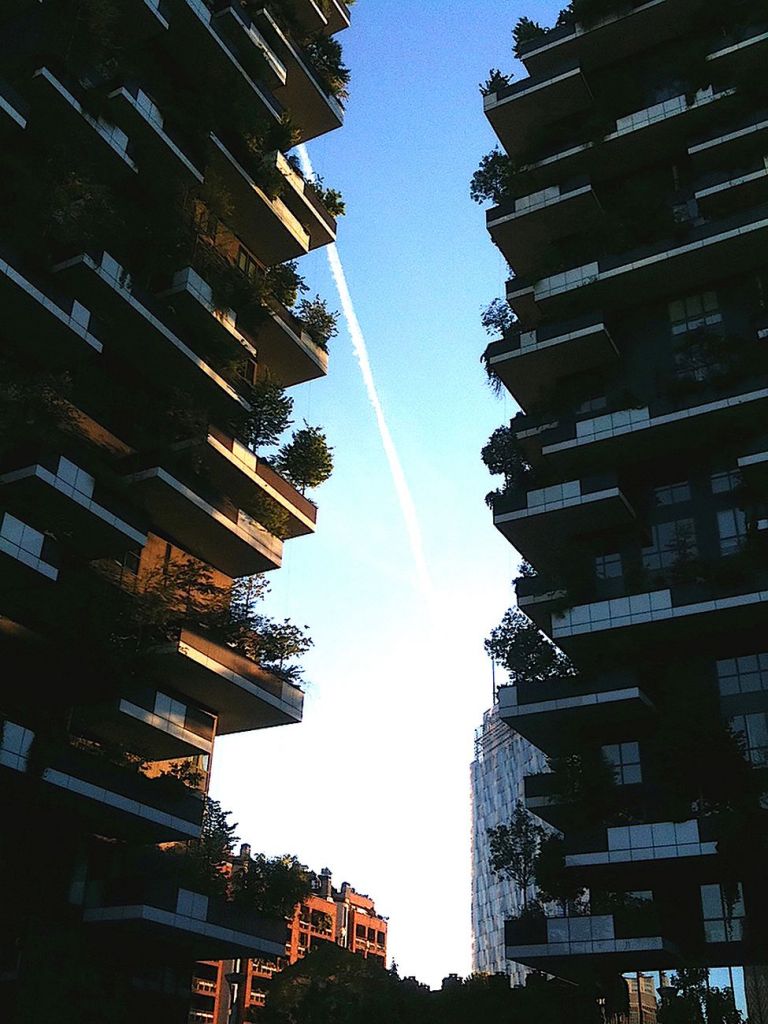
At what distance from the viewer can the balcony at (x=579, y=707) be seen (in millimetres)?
38906

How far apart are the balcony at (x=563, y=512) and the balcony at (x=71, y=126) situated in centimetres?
2063

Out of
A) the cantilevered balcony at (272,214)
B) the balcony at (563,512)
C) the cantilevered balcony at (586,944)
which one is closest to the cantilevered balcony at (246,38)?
the cantilevered balcony at (272,214)

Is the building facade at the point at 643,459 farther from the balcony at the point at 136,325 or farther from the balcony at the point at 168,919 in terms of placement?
the balcony at the point at 136,325

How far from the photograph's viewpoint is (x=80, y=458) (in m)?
36.3

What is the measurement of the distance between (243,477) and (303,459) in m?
3.37

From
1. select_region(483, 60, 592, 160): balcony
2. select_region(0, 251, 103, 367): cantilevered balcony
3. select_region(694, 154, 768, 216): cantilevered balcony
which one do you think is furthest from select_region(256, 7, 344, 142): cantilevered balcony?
select_region(0, 251, 103, 367): cantilevered balcony

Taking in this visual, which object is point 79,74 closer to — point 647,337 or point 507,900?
point 647,337

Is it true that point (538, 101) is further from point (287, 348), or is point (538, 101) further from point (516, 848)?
point (516, 848)

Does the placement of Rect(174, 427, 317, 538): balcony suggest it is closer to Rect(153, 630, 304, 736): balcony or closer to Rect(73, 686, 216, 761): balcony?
Rect(153, 630, 304, 736): balcony

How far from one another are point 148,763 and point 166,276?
19.5 metres

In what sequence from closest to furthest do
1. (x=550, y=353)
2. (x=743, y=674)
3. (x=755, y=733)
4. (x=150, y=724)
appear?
(x=755, y=733), (x=150, y=724), (x=743, y=674), (x=550, y=353)

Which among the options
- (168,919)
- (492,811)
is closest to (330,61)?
(168,919)

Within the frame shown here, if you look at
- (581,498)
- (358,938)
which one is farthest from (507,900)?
(581,498)

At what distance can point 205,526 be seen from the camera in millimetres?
42656
